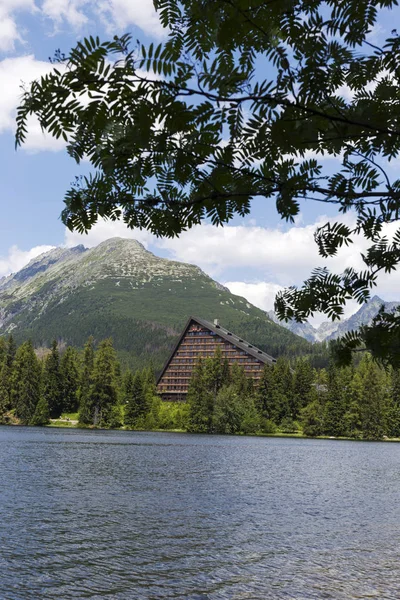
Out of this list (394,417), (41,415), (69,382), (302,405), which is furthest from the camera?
(69,382)

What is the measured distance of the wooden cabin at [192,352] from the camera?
171375mm

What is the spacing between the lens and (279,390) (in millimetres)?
134625

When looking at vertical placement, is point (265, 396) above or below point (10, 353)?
below

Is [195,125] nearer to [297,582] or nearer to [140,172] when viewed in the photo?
[140,172]

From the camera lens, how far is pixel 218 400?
12288 centimetres

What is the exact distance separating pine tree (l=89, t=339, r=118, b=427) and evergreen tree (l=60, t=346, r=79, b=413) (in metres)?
16.4

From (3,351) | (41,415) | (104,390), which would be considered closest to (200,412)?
(104,390)

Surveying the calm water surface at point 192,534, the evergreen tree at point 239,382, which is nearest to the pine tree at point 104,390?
the evergreen tree at point 239,382

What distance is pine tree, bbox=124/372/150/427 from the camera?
5187 inches

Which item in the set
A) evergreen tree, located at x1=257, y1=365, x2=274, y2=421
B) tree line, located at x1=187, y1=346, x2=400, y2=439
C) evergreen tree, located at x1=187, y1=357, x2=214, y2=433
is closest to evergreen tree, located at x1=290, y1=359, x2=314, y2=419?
tree line, located at x1=187, y1=346, x2=400, y2=439

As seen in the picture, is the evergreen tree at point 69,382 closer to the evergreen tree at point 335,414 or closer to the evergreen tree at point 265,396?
the evergreen tree at point 265,396

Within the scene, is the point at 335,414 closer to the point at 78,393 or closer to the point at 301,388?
Result: the point at 301,388

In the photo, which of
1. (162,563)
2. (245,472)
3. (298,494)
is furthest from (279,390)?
(162,563)

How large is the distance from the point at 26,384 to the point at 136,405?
27866 mm
